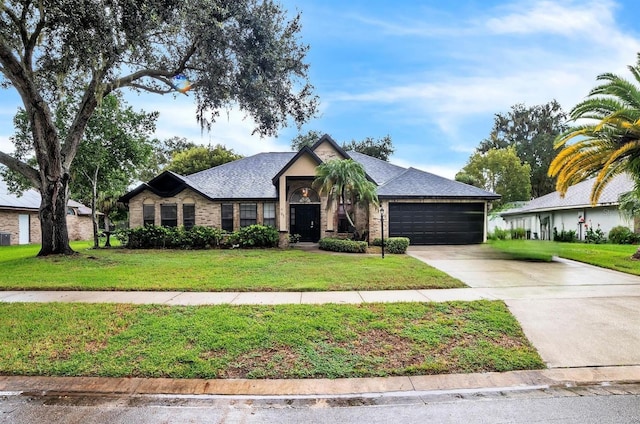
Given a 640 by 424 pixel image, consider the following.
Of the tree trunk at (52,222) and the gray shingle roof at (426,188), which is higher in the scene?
the gray shingle roof at (426,188)

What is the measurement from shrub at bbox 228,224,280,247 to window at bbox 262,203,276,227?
2098 millimetres

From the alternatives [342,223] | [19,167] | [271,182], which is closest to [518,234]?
[342,223]

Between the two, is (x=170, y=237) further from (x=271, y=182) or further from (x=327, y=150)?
(x=327, y=150)

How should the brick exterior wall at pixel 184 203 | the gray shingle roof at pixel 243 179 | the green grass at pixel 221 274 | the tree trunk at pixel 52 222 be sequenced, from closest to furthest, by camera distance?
the green grass at pixel 221 274
the tree trunk at pixel 52 222
the brick exterior wall at pixel 184 203
the gray shingle roof at pixel 243 179

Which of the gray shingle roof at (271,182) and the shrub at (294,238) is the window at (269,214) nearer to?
the gray shingle roof at (271,182)

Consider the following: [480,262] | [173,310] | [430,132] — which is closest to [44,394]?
[173,310]

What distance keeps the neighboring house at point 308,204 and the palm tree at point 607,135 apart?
577cm

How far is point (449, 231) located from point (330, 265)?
9807mm

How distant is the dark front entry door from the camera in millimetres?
19938

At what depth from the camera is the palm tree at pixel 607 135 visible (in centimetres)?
1135

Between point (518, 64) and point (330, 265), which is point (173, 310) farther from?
point (518, 64)

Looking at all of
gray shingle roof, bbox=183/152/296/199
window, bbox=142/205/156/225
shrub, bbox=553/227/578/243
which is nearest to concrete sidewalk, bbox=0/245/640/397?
gray shingle roof, bbox=183/152/296/199

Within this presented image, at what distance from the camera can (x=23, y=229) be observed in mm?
24328

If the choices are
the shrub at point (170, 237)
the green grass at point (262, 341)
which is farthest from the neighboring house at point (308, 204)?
the green grass at point (262, 341)
